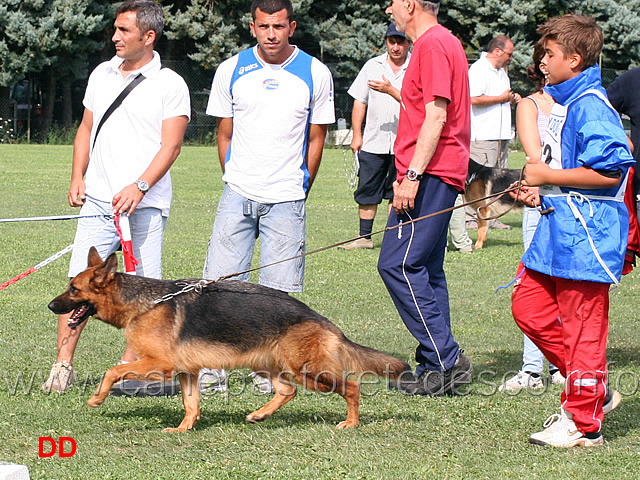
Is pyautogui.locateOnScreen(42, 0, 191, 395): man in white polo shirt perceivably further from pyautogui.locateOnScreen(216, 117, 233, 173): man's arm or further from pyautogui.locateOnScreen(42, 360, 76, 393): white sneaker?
pyautogui.locateOnScreen(216, 117, 233, 173): man's arm

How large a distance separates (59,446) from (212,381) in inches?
56.4

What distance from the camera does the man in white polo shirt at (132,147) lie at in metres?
5.25

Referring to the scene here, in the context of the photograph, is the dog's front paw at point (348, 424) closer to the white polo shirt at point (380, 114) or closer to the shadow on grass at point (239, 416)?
the shadow on grass at point (239, 416)

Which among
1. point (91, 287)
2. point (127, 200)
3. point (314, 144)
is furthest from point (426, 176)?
point (91, 287)

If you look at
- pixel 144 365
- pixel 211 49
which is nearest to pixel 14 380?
pixel 144 365

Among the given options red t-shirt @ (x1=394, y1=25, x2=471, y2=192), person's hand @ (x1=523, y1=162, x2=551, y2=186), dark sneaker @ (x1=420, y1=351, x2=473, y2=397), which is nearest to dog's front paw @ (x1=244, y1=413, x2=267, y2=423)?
dark sneaker @ (x1=420, y1=351, x2=473, y2=397)

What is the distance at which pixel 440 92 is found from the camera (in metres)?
5.03

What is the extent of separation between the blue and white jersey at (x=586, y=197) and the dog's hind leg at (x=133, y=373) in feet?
6.54

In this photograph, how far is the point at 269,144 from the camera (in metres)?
5.48

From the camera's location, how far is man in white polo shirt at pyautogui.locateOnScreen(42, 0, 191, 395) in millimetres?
5246

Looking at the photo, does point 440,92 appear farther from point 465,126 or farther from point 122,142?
point 122,142

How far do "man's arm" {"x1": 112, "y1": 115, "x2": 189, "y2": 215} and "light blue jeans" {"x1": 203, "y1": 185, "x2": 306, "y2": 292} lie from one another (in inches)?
19.8

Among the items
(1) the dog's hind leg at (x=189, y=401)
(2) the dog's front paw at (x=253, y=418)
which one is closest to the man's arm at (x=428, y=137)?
(2) the dog's front paw at (x=253, y=418)

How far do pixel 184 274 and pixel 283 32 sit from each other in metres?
4.22
